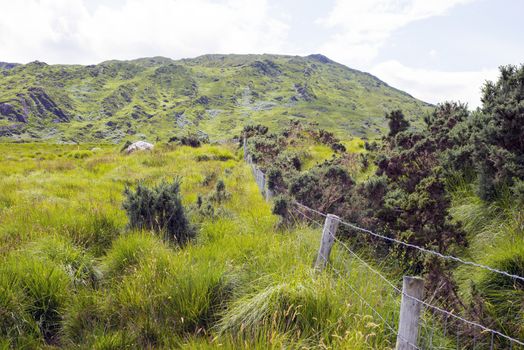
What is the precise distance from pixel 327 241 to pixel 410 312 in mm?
1928

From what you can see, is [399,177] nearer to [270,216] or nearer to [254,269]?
[270,216]

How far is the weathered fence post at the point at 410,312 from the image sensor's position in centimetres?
282

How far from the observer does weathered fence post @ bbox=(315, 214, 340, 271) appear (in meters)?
4.70

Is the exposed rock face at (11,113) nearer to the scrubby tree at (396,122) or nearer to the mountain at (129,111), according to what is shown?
the mountain at (129,111)

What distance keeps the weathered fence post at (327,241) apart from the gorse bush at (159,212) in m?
2.75

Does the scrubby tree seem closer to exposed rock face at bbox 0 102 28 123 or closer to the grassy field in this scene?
the grassy field

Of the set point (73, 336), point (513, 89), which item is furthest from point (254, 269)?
point (513, 89)

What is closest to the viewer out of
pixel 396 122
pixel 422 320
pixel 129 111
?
pixel 422 320

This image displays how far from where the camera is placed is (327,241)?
477 centimetres

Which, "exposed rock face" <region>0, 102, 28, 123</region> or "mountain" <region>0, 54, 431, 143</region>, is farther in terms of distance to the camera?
"mountain" <region>0, 54, 431, 143</region>

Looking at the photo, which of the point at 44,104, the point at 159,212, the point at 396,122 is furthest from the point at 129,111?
the point at 159,212

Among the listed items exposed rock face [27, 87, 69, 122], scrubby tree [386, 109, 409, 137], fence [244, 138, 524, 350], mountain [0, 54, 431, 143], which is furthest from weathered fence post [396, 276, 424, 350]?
exposed rock face [27, 87, 69, 122]

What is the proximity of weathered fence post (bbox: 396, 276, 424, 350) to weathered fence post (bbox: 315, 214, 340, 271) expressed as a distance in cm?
178

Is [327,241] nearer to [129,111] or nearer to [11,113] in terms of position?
[11,113]
